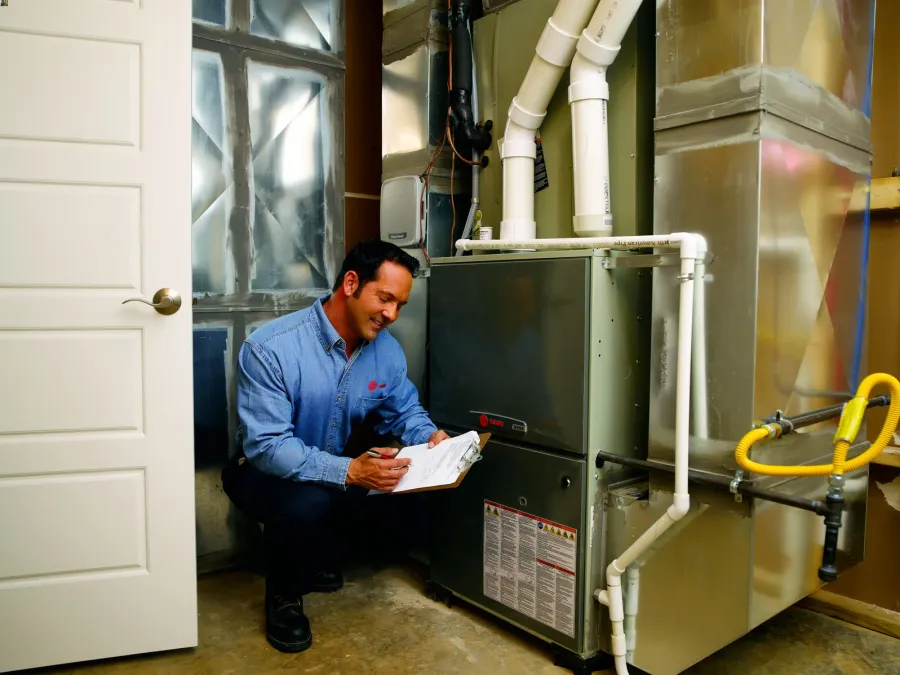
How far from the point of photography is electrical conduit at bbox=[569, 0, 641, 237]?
1822 millimetres

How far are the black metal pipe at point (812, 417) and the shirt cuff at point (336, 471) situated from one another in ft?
3.45

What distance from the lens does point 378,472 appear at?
1.82 meters

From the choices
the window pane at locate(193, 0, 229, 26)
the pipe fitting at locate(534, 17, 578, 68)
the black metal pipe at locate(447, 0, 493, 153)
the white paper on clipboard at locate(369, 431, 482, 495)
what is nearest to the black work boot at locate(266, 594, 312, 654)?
the white paper on clipboard at locate(369, 431, 482, 495)

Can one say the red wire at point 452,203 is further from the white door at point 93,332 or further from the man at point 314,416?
the white door at point 93,332

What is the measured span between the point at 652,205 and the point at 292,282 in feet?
4.21

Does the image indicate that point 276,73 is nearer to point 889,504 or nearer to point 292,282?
point 292,282

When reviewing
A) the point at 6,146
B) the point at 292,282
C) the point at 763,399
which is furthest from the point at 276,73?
the point at 763,399

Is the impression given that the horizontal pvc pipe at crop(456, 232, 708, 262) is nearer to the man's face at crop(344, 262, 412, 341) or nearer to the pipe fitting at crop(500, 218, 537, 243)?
the pipe fitting at crop(500, 218, 537, 243)

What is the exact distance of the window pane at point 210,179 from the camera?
92.7 inches

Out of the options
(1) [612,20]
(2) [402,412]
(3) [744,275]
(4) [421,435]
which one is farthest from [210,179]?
(3) [744,275]

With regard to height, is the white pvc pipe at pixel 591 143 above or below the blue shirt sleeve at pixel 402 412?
above

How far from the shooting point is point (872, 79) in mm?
2111

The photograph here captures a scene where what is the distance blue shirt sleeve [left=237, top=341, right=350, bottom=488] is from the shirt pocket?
0.89 feet

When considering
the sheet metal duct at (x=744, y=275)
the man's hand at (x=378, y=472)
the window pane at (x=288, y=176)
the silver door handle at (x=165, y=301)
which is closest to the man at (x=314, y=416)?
the man's hand at (x=378, y=472)
